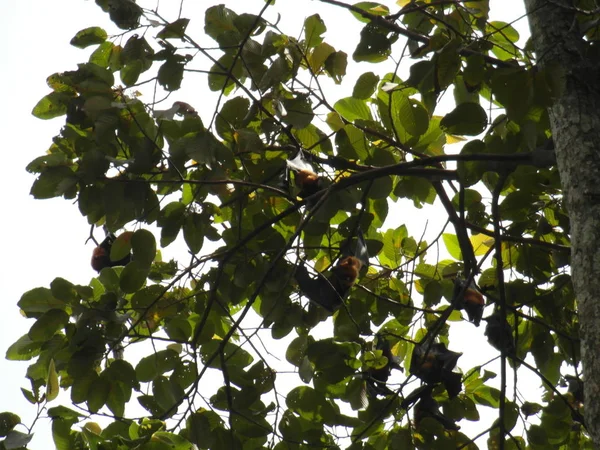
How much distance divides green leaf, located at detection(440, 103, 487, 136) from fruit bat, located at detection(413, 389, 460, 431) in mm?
909

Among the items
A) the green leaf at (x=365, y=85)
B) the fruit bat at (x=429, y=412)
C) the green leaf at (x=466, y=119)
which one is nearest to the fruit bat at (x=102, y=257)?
the green leaf at (x=365, y=85)

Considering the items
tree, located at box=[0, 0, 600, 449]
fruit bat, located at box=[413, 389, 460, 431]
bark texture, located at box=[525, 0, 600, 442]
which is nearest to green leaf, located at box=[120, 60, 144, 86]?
tree, located at box=[0, 0, 600, 449]

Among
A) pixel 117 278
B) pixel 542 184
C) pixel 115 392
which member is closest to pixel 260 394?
pixel 115 392

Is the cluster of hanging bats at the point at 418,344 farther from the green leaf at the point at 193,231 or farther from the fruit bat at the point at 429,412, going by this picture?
the green leaf at the point at 193,231

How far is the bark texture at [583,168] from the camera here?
4.98 ft

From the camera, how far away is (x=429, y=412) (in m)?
2.40

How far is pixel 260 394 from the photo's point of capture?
2.43m

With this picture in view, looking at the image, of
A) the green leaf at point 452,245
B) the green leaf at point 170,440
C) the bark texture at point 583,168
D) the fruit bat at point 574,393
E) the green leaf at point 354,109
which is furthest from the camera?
the green leaf at point 452,245

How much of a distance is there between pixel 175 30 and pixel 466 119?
0.95 metres

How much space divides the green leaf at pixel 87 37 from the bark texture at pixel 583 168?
58.4 inches

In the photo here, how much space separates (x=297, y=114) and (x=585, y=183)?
94 cm

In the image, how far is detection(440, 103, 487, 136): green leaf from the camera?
2123 mm

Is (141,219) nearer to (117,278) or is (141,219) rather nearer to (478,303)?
(117,278)

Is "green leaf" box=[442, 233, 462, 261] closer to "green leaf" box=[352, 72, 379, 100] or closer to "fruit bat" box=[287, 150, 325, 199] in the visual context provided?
"green leaf" box=[352, 72, 379, 100]
